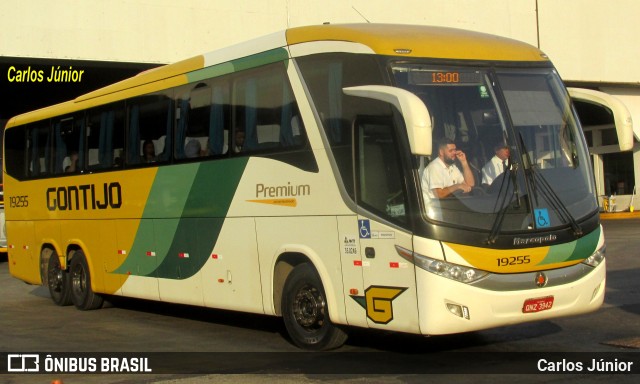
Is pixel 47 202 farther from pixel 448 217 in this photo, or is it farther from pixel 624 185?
pixel 624 185

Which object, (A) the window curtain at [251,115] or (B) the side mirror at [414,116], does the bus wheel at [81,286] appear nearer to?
(A) the window curtain at [251,115]

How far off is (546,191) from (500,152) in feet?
1.98

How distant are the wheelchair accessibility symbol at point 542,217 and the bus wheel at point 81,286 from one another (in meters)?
8.64

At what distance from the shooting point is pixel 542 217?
9.52 m

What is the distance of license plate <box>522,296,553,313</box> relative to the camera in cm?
936

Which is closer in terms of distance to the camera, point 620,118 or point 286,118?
point 620,118

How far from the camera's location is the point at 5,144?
18.6 m

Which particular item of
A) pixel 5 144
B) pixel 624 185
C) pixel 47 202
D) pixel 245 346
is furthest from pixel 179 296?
pixel 624 185

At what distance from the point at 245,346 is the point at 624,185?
32.6 meters

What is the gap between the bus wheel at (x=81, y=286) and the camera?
52.2 ft

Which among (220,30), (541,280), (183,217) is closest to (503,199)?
(541,280)

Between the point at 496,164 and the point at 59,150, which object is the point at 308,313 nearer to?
the point at 496,164

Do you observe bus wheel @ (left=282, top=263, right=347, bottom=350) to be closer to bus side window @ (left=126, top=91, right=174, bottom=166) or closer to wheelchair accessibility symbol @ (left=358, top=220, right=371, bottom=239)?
wheelchair accessibility symbol @ (left=358, top=220, right=371, bottom=239)

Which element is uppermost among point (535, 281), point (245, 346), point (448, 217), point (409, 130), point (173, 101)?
point (173, 101)
